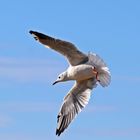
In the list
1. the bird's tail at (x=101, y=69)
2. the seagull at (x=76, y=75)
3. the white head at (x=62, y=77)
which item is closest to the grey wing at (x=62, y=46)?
the seagull at (x=76, y=75)

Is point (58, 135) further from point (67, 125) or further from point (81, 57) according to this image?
point (81, 57)

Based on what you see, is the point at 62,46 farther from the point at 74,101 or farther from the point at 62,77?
the point at 74,101

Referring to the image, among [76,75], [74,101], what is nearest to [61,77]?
[74,101]

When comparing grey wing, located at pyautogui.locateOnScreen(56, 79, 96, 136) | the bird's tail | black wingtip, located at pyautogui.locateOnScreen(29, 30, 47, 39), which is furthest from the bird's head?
black wingtip, located at pyautogui.locateOnScreen(29, 30, 47, 39)

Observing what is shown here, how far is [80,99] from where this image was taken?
61.8ft

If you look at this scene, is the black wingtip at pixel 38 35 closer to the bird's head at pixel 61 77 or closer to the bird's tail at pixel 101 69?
the bird's tail at pixel 101 69

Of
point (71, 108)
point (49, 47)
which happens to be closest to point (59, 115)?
point (71, 108)

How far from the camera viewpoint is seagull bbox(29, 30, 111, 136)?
18016 millimetres

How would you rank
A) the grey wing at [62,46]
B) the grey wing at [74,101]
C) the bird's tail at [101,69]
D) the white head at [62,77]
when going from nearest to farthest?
the grey wing at [62,46] → the bird's tail at [101,69] → the grey wing at [74,101] → the white head at [62,77]

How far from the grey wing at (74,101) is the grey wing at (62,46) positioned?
0.59m

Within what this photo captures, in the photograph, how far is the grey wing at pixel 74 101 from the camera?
60.9 ft

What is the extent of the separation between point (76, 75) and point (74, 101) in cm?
80

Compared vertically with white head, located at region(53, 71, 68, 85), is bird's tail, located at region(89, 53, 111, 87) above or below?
below

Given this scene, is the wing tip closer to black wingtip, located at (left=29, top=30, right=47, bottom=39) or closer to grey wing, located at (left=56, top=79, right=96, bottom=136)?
black wingtip, located at (left=29, top=30, right=47, bottom=39)
